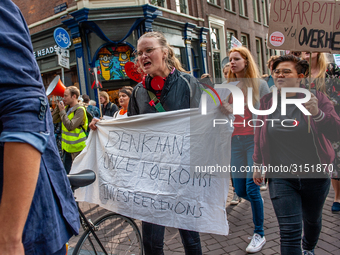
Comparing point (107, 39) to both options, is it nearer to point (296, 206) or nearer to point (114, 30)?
point (114, 30)

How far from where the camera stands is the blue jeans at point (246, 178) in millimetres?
3189

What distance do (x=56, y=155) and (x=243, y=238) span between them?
2831 mm

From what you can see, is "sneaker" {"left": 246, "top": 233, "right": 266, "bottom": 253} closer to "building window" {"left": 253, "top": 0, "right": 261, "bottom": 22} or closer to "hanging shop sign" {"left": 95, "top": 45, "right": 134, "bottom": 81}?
"hanging shop sign" {"left": 95, "top": 45, "right": 134, "bottom": 81}

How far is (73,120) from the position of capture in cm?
506

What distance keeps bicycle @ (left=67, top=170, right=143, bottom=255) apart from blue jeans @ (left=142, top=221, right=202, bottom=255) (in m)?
0.50

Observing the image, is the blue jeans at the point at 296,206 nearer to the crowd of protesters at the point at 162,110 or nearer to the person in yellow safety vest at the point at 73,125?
the crowd of protesters at the point at 162,110

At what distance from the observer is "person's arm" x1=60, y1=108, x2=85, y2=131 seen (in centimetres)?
502

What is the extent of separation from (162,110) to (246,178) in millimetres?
1414

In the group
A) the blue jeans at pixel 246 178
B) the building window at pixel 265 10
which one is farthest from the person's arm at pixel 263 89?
the building window at pixel 265 10

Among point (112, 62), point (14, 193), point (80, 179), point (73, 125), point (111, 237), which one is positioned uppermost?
point (112, 62)

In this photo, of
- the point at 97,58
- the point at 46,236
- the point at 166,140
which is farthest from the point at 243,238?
the point at 97,58

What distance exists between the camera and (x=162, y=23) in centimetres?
1395

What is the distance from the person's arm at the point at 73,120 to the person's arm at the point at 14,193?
14.1 ft

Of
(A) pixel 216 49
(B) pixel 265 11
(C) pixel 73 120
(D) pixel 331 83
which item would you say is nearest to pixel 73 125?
(C) pixel 73 120
